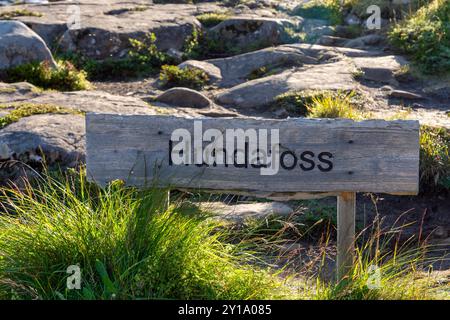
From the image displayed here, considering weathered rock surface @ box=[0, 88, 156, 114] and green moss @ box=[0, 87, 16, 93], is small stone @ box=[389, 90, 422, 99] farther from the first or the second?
green moss @ box=[0, 87, 16, 93]

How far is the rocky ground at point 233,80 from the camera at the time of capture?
8.14m

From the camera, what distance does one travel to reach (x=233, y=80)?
38.6ft

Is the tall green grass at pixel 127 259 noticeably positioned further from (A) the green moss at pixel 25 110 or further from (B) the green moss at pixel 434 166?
(A) the green moss at pixel 25 110

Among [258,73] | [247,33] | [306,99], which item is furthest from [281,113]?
[247,33]

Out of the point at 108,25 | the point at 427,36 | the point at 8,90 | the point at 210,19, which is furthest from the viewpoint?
the point at 210,19

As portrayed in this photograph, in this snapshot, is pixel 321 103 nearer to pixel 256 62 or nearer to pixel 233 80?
pixel 233 80

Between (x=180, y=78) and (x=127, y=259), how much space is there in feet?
23.5

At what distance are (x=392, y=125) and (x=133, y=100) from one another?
5.33m

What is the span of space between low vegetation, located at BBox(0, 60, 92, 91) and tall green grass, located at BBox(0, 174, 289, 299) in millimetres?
6365

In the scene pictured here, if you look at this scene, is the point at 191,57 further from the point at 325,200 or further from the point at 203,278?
the point at 203,278

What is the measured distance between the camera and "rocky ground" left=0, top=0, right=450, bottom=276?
8.14 metres

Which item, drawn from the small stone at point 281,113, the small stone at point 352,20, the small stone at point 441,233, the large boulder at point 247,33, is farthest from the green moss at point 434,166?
the small stone at point 352,20

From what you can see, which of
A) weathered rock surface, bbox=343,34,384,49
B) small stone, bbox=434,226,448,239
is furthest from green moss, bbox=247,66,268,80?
small stone, bbox=434,226,448,239
